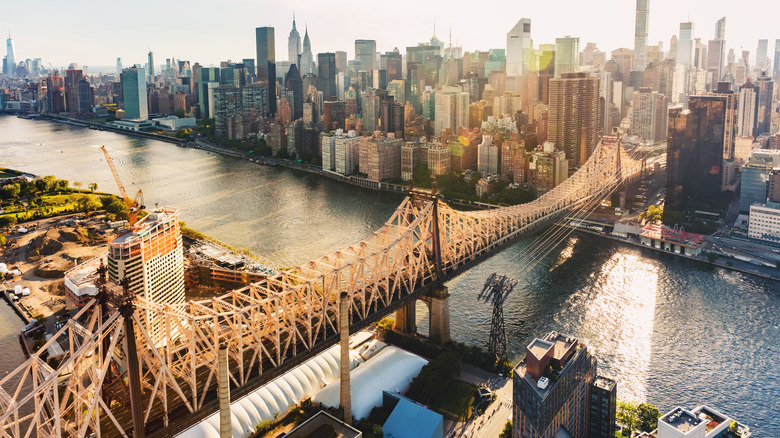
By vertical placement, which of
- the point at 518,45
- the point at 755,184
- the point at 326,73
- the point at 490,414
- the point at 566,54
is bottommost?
the point at 490,414

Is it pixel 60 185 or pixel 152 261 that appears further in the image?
pixel 60 185

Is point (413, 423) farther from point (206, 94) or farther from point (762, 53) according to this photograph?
point (762, 53)

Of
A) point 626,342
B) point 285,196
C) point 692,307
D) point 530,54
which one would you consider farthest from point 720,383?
point 530,54

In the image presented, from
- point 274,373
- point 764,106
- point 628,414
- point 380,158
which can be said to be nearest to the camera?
point 274,373

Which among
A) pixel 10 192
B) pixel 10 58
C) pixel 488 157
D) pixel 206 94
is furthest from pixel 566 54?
pixel 10 58

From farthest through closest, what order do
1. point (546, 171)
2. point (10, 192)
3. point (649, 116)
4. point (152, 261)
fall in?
1. point (649, 116)
2. point (546, 171)
3. point (10, 192)
4. point (152, 261)

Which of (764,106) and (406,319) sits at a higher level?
(764,106)

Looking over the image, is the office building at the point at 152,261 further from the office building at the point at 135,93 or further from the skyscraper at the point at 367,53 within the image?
the skyscraper at the point at 367,53

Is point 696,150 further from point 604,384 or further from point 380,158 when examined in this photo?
point 604,384
